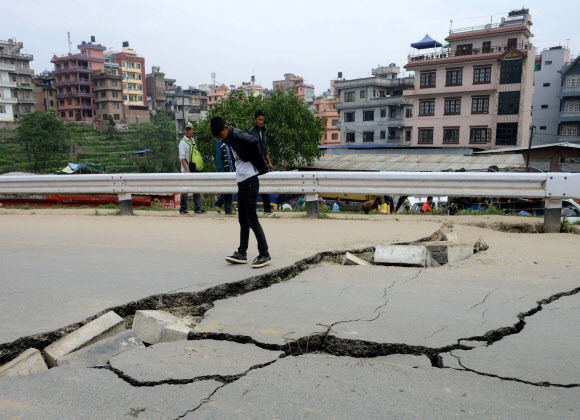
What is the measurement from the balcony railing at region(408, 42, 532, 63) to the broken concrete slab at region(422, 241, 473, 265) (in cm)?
4242

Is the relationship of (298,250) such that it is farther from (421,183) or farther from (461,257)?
(421,183)

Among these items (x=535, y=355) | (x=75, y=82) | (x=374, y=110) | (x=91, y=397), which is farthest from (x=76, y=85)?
(x=535, y=355)

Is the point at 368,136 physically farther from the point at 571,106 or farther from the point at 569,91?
the point at 571,106

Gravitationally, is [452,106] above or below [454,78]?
below

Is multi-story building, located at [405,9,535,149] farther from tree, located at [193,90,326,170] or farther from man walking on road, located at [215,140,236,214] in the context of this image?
man walking on road, located at [215,140,236,214]

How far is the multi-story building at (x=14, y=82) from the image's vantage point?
6994cm

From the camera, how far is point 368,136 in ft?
194

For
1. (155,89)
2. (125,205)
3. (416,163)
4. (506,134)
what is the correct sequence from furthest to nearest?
(155,89)
(506,134)
(416,163)
(125,205)

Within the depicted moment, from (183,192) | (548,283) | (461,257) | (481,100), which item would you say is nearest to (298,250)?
(461,257)

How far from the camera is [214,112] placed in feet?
99.7

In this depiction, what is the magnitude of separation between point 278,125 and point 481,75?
24.0 m

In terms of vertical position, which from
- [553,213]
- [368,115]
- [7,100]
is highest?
[7,100]

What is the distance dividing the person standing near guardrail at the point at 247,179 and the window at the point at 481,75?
43646 millimetres

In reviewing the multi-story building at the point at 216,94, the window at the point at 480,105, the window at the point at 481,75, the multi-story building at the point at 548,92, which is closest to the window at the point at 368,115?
the window at the point at 480,105
